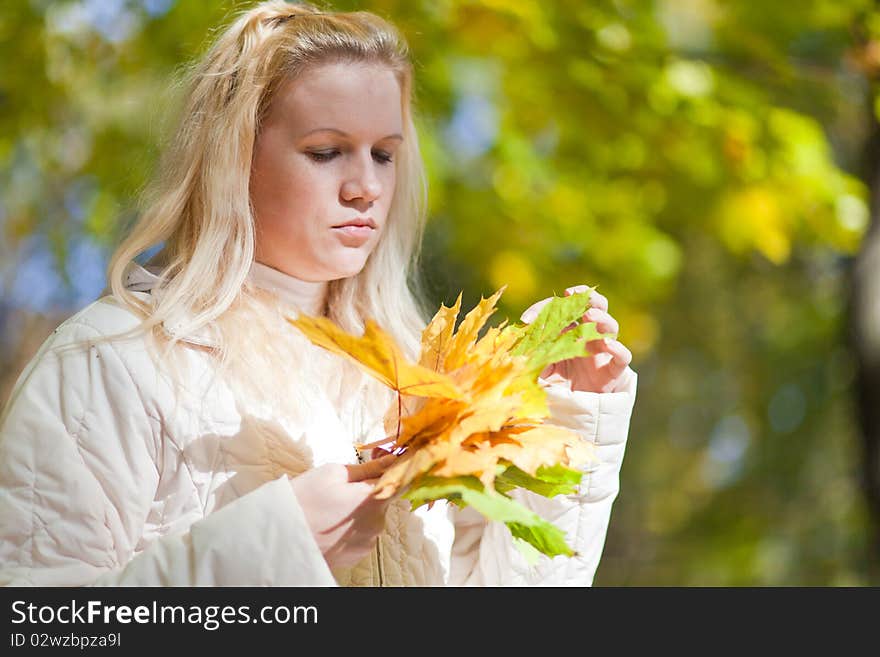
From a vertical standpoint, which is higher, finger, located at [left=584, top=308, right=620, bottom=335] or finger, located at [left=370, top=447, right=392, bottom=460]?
finger, located at [left=584, top=308, right=620, bottom=335]

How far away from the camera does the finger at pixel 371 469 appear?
1.45 meters

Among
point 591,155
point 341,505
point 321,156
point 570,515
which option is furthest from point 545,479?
point 591,155

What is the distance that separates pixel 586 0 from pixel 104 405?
2.66 metres

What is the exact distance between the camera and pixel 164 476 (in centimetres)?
154

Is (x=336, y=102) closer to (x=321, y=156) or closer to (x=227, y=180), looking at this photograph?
(x=321, y=156)

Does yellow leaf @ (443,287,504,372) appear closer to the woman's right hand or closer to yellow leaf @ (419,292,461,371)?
yellow leaf @ (419,292,461,371)

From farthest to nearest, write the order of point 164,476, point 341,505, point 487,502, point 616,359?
point 616,359 < point 164,476 < point 341,505 < point 487,502

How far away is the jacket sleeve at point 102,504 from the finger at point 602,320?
21.6 inches

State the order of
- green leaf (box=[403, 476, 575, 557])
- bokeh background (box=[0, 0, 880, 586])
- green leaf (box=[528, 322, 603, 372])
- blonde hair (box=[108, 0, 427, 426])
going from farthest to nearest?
bokeh background (box=[0, 0, 880, 586]) < blonde hair (box=[108, 0, 427, 426]) < green leaf (box=[528, 322, 603, 372]) < green leaf (box=[403, 476, 575, 557])

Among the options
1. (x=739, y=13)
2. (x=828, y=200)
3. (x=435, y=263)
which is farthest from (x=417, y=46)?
(x=828, y=200)

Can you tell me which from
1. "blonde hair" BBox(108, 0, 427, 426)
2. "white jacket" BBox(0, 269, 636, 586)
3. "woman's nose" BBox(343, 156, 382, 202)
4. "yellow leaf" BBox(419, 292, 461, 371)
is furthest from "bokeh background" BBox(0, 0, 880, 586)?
"yellow leaf" BBox(419, 292, 461, 371)

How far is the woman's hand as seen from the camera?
1.71m

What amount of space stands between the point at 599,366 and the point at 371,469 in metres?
0.50

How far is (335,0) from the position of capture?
3475mm
